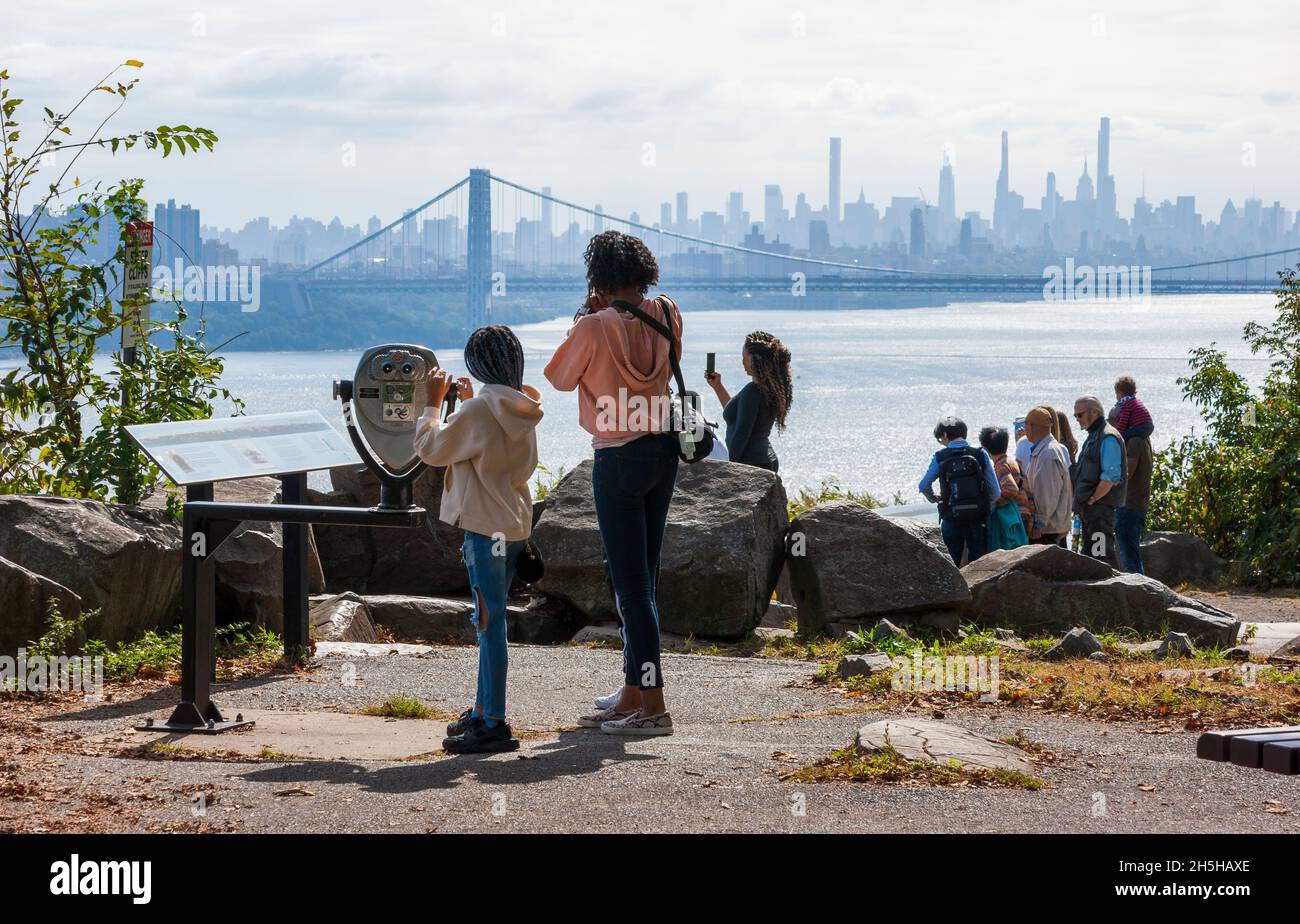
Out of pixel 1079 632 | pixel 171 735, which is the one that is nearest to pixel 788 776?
pixel 171 735

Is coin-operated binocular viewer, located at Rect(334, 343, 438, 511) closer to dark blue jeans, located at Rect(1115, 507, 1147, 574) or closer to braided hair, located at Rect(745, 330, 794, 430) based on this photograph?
braided hair, located at Rect(745, 330, 794, 430)

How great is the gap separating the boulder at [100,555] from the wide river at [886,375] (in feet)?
35.7

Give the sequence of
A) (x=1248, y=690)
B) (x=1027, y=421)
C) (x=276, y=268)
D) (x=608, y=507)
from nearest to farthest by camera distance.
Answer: (x=608, y=507) < (x=1248, y=690) < (x=1027, y=421) < (x=276, y=268)

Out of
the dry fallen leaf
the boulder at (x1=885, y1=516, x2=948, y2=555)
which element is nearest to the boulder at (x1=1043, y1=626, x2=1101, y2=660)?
Result: the boulder at (x1=885, y1=516, x2=948, y2=555)

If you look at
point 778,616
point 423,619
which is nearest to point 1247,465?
point 778,616

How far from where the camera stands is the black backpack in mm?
9197

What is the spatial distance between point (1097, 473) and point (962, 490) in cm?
112

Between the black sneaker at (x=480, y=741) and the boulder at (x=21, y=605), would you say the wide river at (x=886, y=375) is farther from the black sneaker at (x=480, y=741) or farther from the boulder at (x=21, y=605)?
the black sneaker at (x=480, y=741)

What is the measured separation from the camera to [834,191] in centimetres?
9325

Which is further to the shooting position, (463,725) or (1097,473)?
(1097,473)

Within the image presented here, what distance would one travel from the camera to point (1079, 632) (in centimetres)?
685

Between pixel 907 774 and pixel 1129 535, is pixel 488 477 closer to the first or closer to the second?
pixel 907 774

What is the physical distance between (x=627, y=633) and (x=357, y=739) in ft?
3.22
